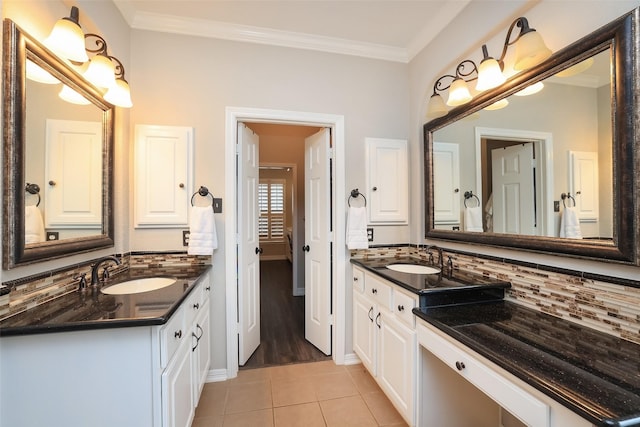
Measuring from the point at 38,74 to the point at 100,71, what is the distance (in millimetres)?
267

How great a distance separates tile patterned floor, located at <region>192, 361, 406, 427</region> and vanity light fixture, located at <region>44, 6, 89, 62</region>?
2129 millimetres

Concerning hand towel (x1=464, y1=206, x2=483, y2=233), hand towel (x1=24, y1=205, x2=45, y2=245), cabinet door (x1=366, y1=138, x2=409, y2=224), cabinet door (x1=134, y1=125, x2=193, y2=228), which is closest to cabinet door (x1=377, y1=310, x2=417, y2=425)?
hand towel (x1=464, y1=206, x2=483, y2=233)

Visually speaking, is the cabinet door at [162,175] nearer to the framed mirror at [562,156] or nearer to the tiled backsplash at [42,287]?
the tiled backsplash at [42,287]

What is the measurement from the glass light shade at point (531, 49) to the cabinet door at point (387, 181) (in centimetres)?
117

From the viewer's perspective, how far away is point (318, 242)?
2535 mm

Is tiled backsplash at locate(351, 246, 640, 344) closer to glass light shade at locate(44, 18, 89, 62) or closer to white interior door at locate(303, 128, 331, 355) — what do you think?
white interior door at locate(303, 128, 331, 355)

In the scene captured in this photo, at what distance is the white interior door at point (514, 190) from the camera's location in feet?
4.75

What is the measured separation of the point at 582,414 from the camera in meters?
0.67

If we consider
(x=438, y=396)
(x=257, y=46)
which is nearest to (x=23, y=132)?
(x=257, y=46)

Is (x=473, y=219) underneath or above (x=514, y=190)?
underneath

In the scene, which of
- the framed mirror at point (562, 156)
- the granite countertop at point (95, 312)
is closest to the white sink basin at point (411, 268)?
the framed mirror at point (562, 156)

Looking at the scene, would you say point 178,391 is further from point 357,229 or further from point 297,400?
point 357,229

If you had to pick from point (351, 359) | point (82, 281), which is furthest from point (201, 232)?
point (351, 359)

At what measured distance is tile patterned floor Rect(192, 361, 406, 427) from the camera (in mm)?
1694
